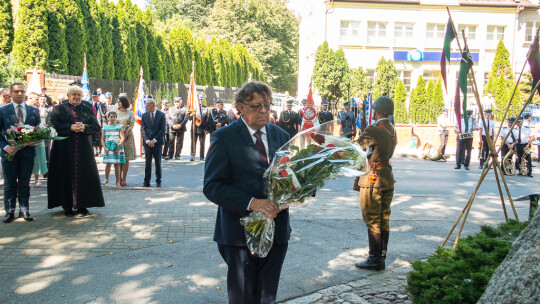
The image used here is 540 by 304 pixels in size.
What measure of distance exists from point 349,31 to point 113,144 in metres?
34.9

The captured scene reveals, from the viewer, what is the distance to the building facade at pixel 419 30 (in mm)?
42312

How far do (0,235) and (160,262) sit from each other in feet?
8.80

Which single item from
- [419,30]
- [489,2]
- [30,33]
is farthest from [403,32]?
[30,33]

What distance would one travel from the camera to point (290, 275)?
544cm

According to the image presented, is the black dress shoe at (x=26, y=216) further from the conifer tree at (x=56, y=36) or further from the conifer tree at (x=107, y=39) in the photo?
the conifer tree at (x=107, y=39)

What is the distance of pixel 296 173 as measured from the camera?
10.6ft

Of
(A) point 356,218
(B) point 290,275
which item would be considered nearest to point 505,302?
(B) point 290,275

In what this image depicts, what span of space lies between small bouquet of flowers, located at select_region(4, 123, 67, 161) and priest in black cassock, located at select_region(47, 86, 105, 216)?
337mm

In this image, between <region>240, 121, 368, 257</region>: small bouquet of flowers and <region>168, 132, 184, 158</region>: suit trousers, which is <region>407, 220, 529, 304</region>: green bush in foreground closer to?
<region>240, 121, 368, 257</region>: small bouquet of flowers

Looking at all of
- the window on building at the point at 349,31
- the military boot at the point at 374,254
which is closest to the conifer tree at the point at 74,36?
the military boot at the point at 374,254

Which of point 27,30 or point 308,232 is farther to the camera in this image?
point 27,30

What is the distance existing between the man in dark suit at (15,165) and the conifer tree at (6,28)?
46.1 feet

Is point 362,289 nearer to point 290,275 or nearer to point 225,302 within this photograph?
point 290,275

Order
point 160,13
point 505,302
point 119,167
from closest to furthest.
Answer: point 505,302
point 119,167
point 160,13
